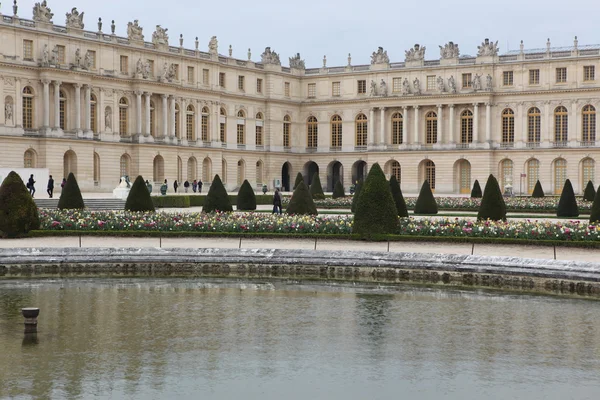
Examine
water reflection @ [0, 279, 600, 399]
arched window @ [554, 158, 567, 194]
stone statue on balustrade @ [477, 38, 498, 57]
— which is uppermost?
stone statue on balustrade @ [477, 38, 498, 57]

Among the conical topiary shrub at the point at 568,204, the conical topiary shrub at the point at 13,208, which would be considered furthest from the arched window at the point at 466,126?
the conical topiary shrub at the point at 13,208

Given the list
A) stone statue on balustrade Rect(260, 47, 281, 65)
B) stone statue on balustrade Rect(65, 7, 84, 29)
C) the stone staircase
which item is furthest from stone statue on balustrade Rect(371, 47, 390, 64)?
the stone staircase

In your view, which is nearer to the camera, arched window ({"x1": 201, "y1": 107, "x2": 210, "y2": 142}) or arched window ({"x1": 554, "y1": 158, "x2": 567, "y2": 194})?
arched window ({"x1": 554, "y1": 158, "x2": 567, "y2": 194})

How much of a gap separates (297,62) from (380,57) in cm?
724

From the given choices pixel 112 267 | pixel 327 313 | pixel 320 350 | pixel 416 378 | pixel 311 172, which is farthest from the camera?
pixel 311 172

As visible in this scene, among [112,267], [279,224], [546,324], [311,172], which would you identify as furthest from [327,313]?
[311,172]

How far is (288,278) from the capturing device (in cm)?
1670

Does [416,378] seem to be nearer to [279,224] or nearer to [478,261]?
[478,261]

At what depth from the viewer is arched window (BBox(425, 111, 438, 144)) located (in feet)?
210

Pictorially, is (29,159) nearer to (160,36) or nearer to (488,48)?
(160,36)

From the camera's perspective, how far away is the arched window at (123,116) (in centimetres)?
5512

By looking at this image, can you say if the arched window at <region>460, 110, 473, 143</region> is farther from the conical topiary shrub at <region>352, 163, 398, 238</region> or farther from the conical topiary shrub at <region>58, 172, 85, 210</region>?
the conical topiary shrub at <region>352, 163, 398, 238</region>

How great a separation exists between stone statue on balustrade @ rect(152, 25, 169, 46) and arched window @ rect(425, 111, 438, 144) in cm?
2049

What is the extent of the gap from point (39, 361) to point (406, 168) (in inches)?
2188
